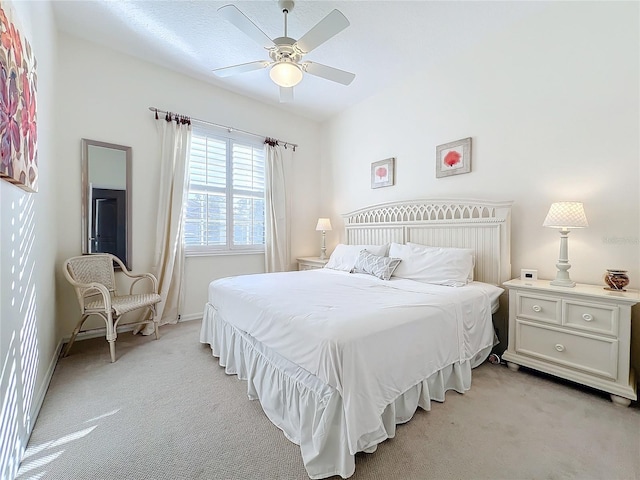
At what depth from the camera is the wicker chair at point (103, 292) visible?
2504 mm

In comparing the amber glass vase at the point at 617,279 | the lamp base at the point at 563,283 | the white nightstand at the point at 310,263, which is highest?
the amber glass vase at the point at 617,279

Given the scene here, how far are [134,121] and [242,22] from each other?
2.09 metres

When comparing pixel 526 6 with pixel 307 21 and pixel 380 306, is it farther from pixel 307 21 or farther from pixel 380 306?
pixel 380 306

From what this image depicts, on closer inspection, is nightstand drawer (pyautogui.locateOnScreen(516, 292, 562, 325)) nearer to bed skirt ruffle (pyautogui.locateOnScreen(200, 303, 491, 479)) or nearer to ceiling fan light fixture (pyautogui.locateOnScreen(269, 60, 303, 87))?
bed skirt ruffle (pyautogui.locateOnScreen(200, 303, 491, 479))

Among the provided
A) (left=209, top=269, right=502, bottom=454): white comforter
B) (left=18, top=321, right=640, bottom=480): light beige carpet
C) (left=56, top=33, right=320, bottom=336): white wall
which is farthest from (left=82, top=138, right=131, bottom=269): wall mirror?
(left=209, top=269, right=502, bottom=454): white comforter

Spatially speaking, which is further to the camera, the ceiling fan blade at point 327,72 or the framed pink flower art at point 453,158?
the framed pink flower art at point 453,158

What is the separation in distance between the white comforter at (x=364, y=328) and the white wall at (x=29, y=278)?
45.8 inches

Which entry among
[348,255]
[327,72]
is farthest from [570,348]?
[327,72]

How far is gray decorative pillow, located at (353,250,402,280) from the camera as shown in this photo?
2.92m

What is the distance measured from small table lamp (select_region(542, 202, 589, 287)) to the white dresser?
0.12 meters

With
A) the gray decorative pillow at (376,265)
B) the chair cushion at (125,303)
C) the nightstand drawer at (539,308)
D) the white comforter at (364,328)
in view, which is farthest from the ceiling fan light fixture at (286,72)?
the nightstand drawer at (539,308)

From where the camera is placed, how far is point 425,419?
1.72 metres

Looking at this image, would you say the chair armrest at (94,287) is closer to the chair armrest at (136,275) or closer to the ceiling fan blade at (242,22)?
the chair armrest at (136,275)

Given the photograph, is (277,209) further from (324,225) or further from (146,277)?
(146,277)
